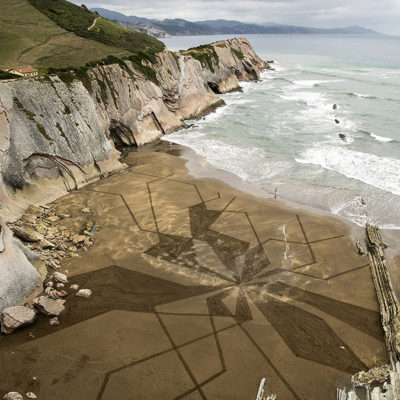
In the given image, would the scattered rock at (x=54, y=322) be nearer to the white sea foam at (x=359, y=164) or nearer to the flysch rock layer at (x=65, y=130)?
the flysch rock layer at (x=65, y=130)

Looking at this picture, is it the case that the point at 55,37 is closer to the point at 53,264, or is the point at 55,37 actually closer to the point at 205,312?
the point at 53,264

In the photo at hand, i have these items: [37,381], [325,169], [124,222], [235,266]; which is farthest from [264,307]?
[325,169]

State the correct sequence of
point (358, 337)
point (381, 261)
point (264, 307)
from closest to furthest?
point (358, 337), point (264, 307), point (381, 261)

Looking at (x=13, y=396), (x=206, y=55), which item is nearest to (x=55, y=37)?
(x=206, y=55)

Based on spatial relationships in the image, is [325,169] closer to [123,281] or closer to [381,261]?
[381,261]

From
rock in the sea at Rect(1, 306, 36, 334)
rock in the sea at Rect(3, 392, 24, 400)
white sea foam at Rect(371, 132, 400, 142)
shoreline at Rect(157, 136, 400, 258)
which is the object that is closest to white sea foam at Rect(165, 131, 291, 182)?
shoreline at Rect(157, 136, 400, 258)

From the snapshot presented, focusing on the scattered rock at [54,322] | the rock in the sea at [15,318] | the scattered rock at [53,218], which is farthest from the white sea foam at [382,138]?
the rock in the sea at [15,318]

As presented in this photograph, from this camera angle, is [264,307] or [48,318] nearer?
[48,318]
